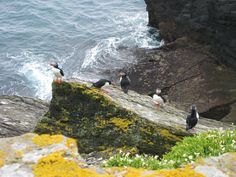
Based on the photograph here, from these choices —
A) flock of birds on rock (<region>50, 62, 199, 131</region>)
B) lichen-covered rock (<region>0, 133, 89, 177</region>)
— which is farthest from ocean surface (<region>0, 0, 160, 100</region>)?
lichen-covered rock (<region>0, 133, 89, 177</region>)

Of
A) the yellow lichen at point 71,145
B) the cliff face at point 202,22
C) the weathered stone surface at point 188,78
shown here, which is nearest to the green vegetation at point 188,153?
the yellow lichen at point 71,145

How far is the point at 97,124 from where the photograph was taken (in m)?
17.9

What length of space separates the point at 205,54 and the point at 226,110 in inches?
446

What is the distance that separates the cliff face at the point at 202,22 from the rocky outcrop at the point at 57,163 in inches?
1244

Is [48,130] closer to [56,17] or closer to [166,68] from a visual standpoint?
[166,68]

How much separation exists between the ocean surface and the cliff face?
10.0ft

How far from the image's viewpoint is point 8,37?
5706 centimetres

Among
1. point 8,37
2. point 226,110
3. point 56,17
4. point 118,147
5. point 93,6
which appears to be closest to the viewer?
point 118,147

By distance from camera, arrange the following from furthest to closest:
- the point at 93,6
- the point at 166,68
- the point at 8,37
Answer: the point at 93,6, the point at 8,37, the point at 166,68

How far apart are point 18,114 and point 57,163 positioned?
1614cm

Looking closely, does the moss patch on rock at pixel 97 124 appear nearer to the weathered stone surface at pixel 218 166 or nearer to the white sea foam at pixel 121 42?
the weathered stone surface at pixel 218 166

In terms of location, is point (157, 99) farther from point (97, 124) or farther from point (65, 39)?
point (65, 39)

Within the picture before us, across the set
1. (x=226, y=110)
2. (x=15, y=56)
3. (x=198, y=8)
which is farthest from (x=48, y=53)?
(x=226, y=110)

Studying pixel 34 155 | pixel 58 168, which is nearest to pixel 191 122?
pixel 34 155
